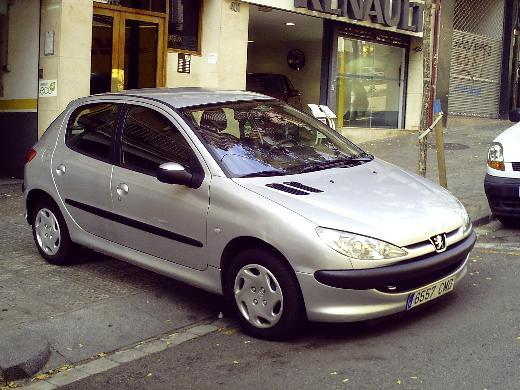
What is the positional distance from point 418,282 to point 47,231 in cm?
363

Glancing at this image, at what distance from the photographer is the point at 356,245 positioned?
4.68 m

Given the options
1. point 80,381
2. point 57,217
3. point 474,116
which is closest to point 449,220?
point 80,381

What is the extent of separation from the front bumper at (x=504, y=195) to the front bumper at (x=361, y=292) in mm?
3499

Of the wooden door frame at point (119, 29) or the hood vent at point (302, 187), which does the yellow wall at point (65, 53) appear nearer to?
the wooden door frame at point (119, 29)

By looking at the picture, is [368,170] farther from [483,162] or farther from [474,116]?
[474,116]

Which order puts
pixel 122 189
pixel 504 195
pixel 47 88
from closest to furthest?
1. pixel 122 189
2. pixel 504 195
3. pixel 47 88

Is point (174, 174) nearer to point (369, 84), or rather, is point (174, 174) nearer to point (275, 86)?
point (369, 84)

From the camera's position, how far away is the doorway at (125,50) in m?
12.1

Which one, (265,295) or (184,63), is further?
(184,63)

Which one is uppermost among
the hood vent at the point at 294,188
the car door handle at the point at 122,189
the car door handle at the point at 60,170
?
the hood vent at the point at 294,188

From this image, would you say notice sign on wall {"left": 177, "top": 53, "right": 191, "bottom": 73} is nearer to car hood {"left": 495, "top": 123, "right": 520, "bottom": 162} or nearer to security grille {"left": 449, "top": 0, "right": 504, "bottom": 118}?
car hood {"left": 495, "top": 123, "right": 520, "bottom": 162}

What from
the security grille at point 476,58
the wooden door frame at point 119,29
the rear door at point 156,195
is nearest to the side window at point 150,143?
the rear door at point 156,195

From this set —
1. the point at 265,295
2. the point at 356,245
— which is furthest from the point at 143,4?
the point at 356,245

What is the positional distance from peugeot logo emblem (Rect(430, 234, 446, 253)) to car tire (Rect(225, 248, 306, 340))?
1.00 m
